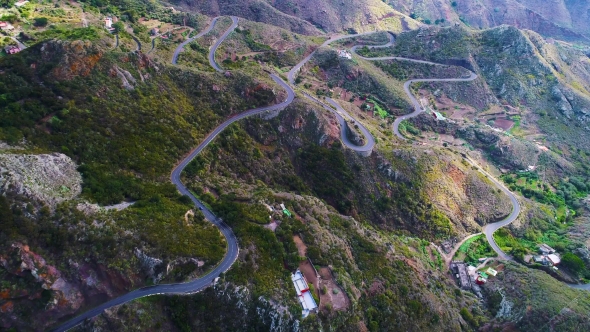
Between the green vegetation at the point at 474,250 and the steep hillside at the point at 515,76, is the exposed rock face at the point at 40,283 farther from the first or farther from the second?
the steep hillside at the point at 515,76

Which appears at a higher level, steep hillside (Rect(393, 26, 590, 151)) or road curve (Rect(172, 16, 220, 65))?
road curve (Rect(172, 16, 220, 65))

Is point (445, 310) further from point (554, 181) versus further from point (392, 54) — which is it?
point (392, 54)

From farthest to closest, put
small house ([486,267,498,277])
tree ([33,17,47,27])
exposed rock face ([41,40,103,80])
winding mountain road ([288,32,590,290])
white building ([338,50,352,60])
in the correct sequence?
1. white building ([338,50,352,60])
2. winding mountain road ([288,32,590,290])
3. tree ([33,17,47,27])
4. small house ([486,267,498,277])
5. exposed rock face ([41,40,103,80])

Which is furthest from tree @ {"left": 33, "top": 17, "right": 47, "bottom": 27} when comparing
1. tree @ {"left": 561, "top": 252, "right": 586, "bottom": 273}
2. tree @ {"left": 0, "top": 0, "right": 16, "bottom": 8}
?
tree @ {"left": 561, "top": 252, "right": 586, "bottom": 273}

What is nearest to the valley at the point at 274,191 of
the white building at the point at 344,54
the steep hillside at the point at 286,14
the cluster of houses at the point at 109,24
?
the white building at the point at 344,54

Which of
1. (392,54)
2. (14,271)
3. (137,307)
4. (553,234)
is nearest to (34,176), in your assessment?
(14,271)

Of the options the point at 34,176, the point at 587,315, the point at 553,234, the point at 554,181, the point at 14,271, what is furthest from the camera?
A: the point at 554,181

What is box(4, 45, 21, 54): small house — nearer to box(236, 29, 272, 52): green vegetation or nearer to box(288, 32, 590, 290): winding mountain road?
box(288, 32, 590, 290): winding mountain road

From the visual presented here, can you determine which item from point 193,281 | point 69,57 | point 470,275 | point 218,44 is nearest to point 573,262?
point 470,275
